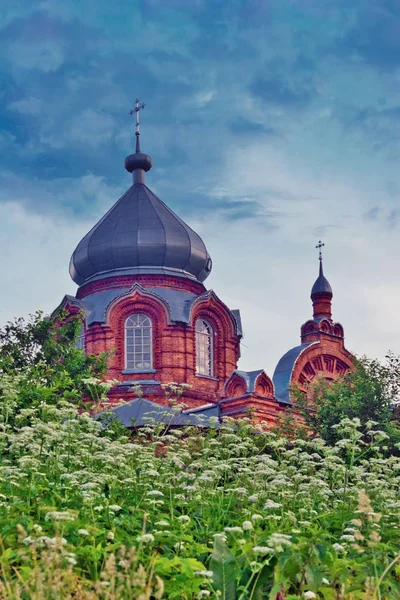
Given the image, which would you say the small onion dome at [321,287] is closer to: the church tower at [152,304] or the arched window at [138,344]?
the church tower at [152,304]

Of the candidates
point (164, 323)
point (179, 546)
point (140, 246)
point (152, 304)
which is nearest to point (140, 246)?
point (140, 246)

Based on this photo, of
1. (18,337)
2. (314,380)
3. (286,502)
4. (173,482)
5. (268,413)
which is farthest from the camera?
(314,380)

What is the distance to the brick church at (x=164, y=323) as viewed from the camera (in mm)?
26000

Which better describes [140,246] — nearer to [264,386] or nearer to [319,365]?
[264,386]

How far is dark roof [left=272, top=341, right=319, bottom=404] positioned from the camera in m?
28.4

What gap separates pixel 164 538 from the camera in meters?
5.97

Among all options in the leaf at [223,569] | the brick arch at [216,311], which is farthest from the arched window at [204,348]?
the leaf at [223,569]

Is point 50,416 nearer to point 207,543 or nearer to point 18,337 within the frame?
point 207,543

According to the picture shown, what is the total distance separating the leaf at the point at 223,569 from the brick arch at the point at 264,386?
20.1 metres

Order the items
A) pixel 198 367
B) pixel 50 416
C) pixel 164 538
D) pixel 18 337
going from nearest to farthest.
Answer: pixel 164 538
pixel 50 416
pixel 18 337
pixel 198 367

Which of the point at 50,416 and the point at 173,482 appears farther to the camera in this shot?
the point at 50,416

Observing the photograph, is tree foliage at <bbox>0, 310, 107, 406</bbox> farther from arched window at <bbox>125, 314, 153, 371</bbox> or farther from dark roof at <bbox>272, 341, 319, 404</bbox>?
dark roof at <bbox>272, 341, 319, 404</bbox>

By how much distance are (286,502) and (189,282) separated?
2066 cm

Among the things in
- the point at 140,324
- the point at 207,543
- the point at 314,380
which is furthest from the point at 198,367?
the point at 207,543
